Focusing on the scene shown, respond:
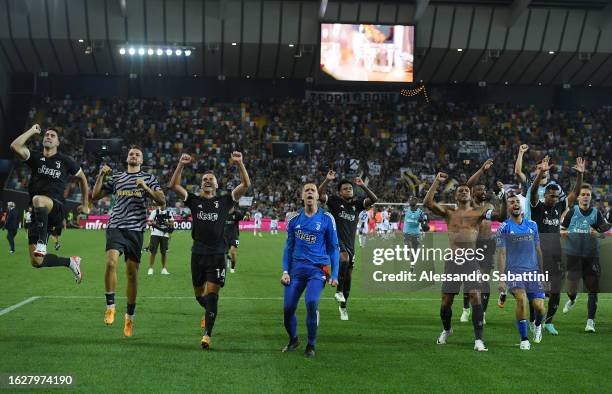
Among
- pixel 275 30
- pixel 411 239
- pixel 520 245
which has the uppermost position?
pixel 275 30

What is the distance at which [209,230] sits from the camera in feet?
34.8

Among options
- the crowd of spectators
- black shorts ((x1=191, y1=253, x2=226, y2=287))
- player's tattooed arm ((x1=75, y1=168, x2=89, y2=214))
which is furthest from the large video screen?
black shorts ((x1=191, y1=253, x2=226, y2=287))

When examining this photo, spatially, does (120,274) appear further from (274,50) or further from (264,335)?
(274,50)

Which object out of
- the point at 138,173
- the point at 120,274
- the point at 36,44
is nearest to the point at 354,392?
the point at 138,173

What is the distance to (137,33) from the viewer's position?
50.0m

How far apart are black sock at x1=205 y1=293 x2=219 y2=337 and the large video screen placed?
3895 cm

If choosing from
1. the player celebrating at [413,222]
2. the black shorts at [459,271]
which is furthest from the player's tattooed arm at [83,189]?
the player celebrating at [413,222]

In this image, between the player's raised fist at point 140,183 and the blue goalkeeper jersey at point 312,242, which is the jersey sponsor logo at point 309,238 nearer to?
the blue goalkeeper jersey at point 312,242

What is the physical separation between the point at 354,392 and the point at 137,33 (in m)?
45.5

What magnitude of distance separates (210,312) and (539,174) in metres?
5.36

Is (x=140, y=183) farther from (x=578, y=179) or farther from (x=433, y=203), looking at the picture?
(x=578, y=179)

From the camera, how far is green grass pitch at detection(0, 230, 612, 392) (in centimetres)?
823

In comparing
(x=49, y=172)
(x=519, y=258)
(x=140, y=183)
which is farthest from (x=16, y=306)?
(x=519, y=258)

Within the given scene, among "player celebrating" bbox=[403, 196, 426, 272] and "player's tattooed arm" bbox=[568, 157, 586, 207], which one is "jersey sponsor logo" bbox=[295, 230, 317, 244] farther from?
"player celebrating" bbox=[403, 196, 426, 272]
